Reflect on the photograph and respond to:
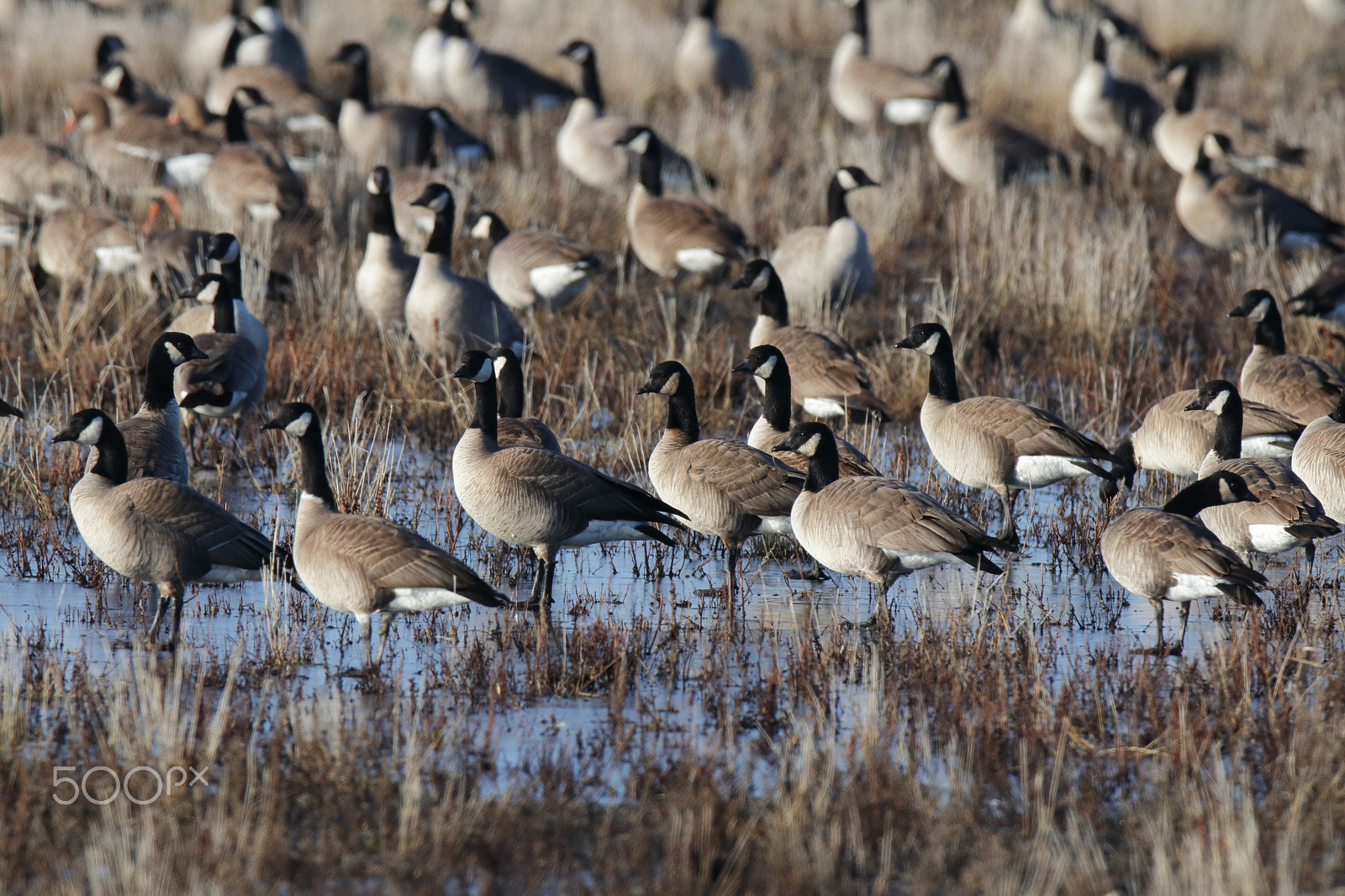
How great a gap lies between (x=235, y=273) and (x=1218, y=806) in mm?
8792

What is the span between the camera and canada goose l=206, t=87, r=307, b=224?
13.9 m

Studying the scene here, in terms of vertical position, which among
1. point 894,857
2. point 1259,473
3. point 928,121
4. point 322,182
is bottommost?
point 894,857

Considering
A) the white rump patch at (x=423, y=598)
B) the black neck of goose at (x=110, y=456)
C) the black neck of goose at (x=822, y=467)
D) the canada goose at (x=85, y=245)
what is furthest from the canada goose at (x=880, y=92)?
the white rump patch at (x=423, y=598)

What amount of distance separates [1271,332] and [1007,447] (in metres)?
2.84

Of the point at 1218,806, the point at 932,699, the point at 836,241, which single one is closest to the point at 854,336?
the point at 836,241

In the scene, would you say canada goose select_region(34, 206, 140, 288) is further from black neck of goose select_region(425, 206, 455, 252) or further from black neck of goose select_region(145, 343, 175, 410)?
black neck of goose select_region(145, 343, 175, 410)

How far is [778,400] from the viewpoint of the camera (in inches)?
358

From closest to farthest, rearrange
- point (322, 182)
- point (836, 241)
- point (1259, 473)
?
point (1259, 473) < point (836, 241) < point (322, 182)

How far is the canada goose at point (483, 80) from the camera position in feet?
66.2

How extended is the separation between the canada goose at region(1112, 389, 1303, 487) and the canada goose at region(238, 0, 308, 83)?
15.6m

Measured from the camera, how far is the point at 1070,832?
4664 mm

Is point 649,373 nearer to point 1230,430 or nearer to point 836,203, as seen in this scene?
point 836,203

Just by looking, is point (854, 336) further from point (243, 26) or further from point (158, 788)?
point (243, 26)

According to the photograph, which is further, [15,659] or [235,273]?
[235,273]
